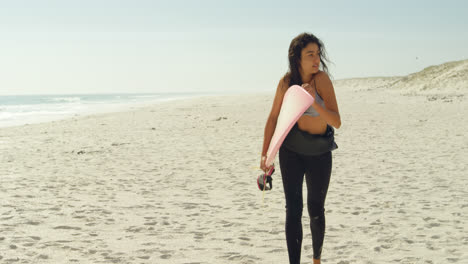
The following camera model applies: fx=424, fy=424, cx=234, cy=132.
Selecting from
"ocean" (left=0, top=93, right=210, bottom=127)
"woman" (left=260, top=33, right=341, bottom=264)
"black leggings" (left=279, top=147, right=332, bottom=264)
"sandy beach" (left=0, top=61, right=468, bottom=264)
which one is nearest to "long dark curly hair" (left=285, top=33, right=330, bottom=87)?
"woman" (left=260, top=33, right=341, bottom=264)

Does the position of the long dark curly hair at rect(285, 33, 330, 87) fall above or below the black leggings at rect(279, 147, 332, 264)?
above

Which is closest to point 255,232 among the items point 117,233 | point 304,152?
point 117,233

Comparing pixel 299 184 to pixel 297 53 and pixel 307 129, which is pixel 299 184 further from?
pixel 297 53

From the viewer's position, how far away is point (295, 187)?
330cm

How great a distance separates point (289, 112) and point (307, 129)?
0.74ft

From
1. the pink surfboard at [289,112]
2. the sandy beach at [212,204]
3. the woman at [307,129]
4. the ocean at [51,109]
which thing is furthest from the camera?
the ocean at [51,109]

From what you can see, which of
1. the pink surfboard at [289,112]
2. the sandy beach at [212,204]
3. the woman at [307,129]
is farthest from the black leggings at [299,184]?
the sandy beach at [212,204]

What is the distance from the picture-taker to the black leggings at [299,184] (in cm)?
327

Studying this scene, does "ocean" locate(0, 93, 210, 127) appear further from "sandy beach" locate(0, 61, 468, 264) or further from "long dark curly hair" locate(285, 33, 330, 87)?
"long dark curly hair" locate(285, 33, 330, 87)

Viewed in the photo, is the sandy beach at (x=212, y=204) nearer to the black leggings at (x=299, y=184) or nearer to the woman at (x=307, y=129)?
the black leggings at (x=299, y=184)

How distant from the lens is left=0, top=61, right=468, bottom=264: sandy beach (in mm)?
4426

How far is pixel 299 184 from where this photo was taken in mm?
3305

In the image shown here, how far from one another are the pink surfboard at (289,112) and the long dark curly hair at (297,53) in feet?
0.53

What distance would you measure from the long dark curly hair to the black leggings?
56 cm
